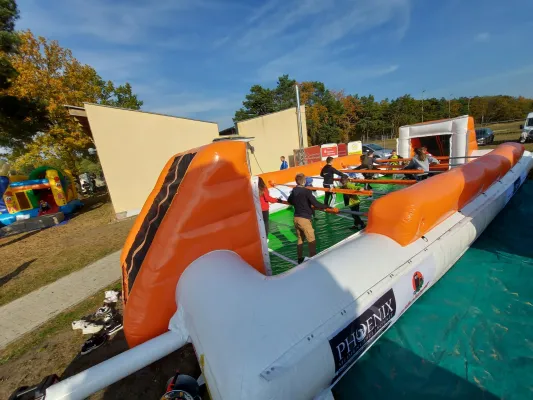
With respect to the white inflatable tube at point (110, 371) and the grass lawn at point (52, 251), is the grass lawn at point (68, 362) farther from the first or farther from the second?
the grass lawn at point (52, 251)

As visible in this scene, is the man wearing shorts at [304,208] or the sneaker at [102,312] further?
the man wearing shorts at [304,208]

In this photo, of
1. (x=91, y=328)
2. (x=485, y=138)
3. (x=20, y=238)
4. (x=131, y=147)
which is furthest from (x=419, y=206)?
(x=485, y=138)

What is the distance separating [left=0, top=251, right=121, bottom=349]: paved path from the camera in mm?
3584

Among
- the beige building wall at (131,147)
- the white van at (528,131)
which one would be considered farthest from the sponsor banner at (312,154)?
the white van at (528,131)

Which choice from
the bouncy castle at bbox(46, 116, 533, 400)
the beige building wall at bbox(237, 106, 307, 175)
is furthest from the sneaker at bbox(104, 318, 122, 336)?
the beige building wall at bbox(237, 106, 307, 175)

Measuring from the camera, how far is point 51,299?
4219mm

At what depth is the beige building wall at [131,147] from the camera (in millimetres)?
9922

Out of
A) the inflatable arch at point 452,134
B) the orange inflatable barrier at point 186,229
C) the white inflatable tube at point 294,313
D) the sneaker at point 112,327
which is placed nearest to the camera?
the white inflatable tube at point 294,313

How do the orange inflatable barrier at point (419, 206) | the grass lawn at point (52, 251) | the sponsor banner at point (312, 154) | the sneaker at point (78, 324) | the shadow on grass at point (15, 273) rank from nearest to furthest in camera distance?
the orange inflatable barrier at point (419, 206) → the sneaker at point (78, 324) → the grass lawn at point (52, 251) → the shadow on grass at point (15, 273) → the sponsor banner at point (312, 154)

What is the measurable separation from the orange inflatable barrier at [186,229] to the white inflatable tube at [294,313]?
166 mm

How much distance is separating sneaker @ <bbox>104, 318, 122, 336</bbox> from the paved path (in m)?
1.30

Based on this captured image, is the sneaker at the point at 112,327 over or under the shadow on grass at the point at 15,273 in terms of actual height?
over

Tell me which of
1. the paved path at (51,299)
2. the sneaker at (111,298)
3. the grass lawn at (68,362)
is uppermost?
the sneaker at (111,298)

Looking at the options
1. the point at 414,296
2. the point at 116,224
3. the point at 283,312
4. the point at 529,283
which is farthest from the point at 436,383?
the point at 116,224
